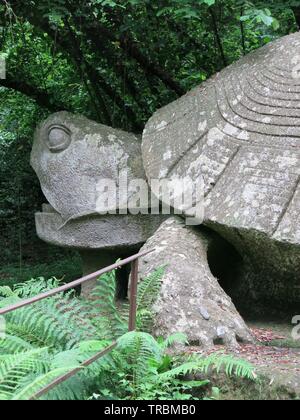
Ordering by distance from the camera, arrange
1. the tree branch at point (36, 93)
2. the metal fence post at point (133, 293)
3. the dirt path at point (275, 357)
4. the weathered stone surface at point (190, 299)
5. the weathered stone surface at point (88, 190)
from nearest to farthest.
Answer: the dirt path at point (275, 357) < the metal fence post at point (133, 293) < the weathered stone surface at point (190, 299) < the weathered stone surface at point (88, 190) < the tree branch at point (36, 93)

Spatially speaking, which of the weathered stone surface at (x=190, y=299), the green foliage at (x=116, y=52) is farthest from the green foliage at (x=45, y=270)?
the weathered stone surface at (x=190, y=299)

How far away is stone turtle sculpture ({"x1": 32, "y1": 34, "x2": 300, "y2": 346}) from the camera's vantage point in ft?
11.5

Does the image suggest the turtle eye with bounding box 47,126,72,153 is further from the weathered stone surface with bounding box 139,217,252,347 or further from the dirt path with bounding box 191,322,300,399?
the dirt path with bounding box 191,322,300,399

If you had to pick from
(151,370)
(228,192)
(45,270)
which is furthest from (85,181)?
(45,270)

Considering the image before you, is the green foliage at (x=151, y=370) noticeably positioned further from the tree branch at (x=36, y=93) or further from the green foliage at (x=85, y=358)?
Result: the tree branch at (x=36, y=93)

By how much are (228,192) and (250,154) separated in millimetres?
272

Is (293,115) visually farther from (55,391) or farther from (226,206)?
(55,391)

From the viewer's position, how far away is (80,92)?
7.49 m

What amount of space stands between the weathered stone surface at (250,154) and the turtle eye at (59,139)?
0.69 metres

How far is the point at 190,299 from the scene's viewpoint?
3453mm

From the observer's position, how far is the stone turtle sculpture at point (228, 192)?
3510mm

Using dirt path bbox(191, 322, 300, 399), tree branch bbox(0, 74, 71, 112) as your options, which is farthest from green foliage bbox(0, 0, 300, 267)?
dirt path bbox(191, 322, 300, 399)
